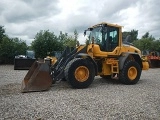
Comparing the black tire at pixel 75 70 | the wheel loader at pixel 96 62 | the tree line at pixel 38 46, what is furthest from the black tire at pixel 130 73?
the tree line at pixel 38 46

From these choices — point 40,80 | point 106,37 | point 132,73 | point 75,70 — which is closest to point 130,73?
point 132,73

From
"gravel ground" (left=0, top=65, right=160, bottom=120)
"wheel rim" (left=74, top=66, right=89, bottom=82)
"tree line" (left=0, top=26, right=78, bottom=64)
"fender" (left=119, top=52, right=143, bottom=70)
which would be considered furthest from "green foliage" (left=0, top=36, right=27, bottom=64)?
"gravel ground" (left=0, top=65, right=160, bottom=120)

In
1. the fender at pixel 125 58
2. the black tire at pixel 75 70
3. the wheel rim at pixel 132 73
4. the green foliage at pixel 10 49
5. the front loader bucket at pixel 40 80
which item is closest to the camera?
the front loader bucket at pixel 40 80

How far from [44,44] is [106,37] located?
22.4 metres

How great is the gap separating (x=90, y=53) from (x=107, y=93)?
252cm

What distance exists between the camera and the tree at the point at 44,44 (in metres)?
33.1

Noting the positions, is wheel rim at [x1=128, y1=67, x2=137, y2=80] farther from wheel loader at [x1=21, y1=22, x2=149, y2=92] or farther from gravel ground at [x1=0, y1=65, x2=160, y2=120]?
gravel ground at [x1=0, y1=65, x2=160, y2=120]

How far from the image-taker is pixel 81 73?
10242mm

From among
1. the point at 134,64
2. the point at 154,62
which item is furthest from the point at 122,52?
the point at 154,62

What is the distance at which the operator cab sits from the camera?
1141 centimetres

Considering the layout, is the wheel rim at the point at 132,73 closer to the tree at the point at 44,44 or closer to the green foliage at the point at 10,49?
the tree at the point at 44,44

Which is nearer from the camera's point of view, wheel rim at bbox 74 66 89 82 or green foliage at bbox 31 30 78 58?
wheel rim at bbox 74 66 89 82

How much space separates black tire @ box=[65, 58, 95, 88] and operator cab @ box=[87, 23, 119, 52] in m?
1.39

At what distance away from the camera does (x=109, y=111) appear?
6.49 metres
